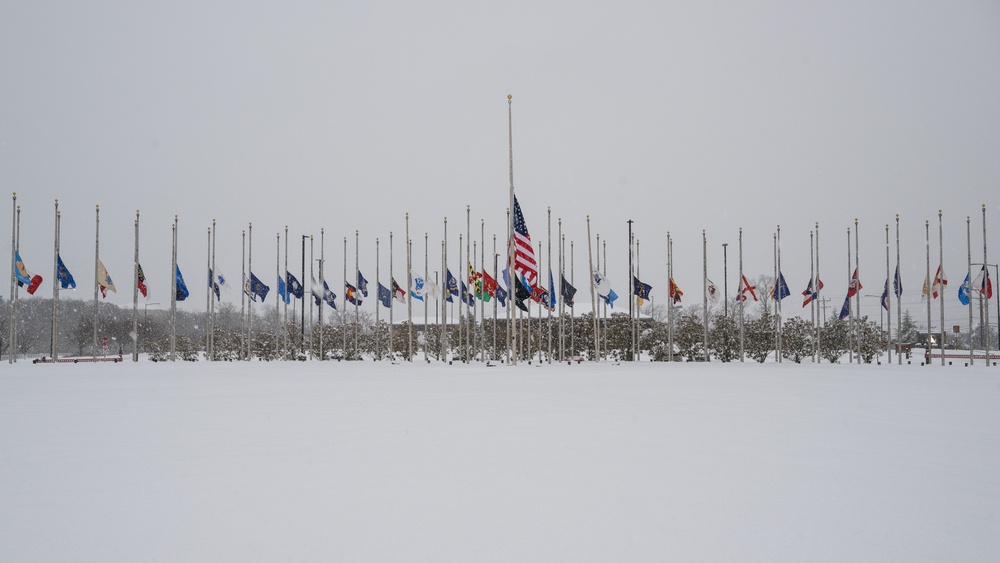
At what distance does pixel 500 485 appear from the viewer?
18.7ft

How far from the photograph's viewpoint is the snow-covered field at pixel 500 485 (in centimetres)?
434

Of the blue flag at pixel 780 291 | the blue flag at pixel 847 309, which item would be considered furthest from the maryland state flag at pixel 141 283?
the blue flag at pixel 847 309

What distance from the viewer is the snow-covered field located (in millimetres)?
4340

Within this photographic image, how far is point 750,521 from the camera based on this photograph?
4.76 meters

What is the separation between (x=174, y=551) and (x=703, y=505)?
149 inches

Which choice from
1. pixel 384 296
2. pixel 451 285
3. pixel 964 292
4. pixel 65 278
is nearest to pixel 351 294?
pixel 384 296

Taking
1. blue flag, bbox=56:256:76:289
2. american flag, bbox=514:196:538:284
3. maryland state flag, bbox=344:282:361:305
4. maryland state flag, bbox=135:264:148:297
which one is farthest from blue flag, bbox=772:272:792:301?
blue flag, bbox=56:256:76:289

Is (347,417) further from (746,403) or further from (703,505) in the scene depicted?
(746,403)

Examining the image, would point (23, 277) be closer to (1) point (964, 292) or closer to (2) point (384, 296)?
(2) point (384, 296)

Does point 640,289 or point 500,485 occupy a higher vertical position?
point 640,289

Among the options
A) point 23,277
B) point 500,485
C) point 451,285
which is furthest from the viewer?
point 451,285

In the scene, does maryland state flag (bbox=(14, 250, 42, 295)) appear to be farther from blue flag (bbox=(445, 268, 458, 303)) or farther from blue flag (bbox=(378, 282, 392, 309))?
blue flag (bbox=(445, 268, 458, 303))

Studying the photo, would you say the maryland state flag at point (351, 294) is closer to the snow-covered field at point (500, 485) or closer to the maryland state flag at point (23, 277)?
the maryland state flag at point (23, 277)

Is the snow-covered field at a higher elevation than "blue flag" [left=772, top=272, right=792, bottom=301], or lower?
lower
